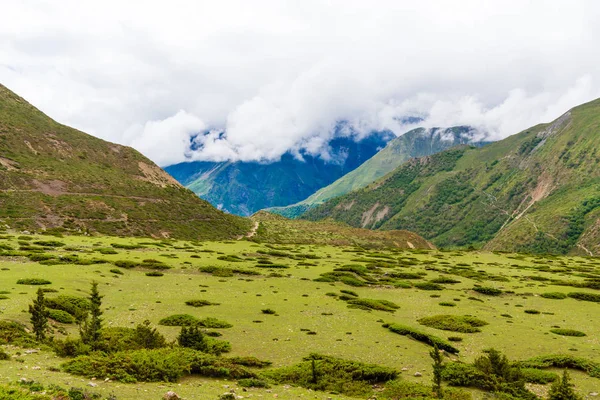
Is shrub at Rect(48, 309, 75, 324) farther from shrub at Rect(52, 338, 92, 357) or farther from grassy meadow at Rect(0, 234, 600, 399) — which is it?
shrub at Rect(52, 338, 92, 357)

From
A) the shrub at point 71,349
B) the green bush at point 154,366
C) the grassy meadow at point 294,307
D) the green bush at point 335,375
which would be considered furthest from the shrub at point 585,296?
the shrub at point 71,349

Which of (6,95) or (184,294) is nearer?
(184,294)

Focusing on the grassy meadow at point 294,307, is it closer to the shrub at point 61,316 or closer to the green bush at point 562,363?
the shrub at point 61,316

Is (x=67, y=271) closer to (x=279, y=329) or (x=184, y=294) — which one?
(x=184, y=294)

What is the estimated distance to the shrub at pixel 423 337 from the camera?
3038 centimetres

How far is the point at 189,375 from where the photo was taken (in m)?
20.9

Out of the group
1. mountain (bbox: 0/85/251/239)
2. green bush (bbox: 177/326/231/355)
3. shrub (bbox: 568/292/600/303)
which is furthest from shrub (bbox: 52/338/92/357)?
mountain (bbox: 0/85/251/239)

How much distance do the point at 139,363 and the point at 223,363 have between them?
4619 millimetres

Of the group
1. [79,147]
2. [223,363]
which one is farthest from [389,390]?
[79,147]

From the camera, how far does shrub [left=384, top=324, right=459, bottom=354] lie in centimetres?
3038

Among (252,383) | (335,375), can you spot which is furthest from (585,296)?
(252,383)

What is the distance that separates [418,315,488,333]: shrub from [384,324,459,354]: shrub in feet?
18.0

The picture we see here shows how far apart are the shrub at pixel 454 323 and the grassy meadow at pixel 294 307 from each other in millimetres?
272

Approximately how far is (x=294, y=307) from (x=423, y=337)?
14.0m
